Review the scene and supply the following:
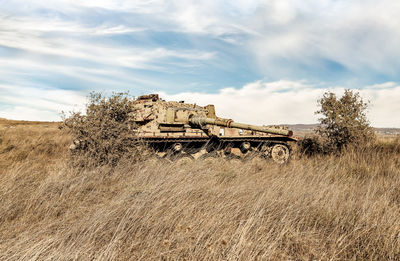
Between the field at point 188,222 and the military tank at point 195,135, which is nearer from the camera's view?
the field at point 188,222

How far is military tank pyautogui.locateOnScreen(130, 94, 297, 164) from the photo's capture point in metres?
11.1

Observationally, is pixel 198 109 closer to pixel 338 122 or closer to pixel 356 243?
pixel 338 122

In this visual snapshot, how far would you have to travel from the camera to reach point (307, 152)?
14898 millimetres

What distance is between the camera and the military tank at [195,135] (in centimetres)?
1115

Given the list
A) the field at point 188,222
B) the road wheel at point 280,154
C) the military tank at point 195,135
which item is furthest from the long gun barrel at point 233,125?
the field at point 188,222

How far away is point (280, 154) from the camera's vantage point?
12.7 metres

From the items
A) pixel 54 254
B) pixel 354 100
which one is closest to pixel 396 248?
pixel 54 254

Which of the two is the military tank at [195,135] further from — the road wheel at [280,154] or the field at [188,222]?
the field at [188,222]

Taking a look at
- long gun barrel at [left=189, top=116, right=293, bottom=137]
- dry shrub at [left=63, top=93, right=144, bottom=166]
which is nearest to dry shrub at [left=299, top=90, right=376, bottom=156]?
long gun barrel at [left=189, top=116, right=293, bottom=137]

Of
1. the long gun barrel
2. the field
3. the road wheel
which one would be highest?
the long gun barrel

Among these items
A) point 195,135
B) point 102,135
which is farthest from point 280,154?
point 102,135

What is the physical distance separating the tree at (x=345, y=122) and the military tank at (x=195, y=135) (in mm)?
2608

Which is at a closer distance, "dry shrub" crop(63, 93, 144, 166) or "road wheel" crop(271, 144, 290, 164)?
"dry shrub" crop(63, 93, 144, 166)

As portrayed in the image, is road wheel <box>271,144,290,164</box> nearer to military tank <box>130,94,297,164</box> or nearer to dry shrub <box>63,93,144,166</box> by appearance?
military tank <box>130,94,297,164</box>
